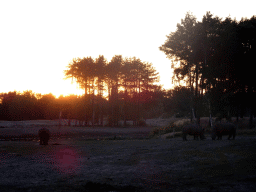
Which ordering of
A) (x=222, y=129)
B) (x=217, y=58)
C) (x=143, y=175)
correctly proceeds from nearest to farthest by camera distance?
1. (x=143, y=175)
2. (x=222, y=129)
3. (x=217, y=58)

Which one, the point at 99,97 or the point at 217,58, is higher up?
the point at 217,58

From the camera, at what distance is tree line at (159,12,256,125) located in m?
29.3

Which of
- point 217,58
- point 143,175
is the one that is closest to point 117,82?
point 217,58

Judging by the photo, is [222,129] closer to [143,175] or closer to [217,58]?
[143,175]

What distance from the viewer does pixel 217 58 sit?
31203 millimetres

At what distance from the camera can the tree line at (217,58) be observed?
2930cm

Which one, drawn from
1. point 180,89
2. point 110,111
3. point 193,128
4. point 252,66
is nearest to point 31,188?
point 193,128

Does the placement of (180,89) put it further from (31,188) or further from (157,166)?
(31,188)

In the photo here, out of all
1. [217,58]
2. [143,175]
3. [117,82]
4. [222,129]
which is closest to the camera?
[143,175]

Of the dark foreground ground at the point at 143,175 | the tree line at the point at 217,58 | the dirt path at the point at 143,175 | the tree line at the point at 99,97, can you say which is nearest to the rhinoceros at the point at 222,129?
the dirt path at the point at 143,175

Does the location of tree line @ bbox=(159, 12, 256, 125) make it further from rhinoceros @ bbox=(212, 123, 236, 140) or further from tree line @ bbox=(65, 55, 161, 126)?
tree line @ bbox=(65, 55, 161, 126)

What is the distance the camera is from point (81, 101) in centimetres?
5112

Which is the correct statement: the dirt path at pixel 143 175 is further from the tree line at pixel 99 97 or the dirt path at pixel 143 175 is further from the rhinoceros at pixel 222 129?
the tree line at pixel 99 97

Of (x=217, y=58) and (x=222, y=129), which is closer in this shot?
(x=222, y=129)
